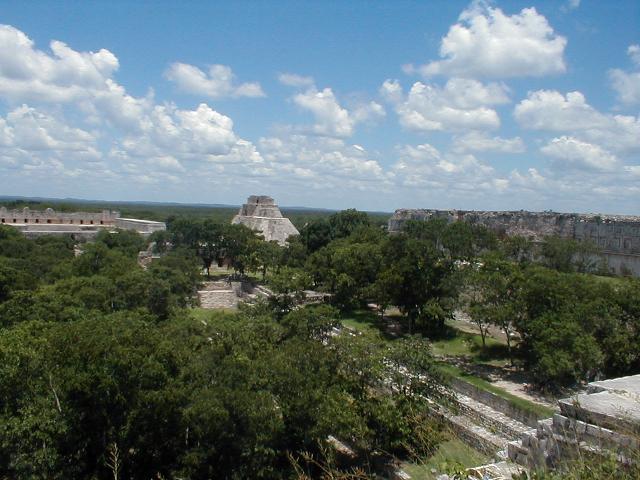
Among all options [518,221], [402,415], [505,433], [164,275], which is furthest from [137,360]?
[518,221]

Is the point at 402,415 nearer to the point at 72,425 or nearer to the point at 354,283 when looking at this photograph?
the point at 72,425

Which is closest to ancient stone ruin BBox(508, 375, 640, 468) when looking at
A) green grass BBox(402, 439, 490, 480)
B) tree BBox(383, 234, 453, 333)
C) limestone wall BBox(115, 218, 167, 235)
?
green grass BBox(402, 439, 490, 480)

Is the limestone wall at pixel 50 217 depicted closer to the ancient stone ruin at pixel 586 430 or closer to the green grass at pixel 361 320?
the green grass at pixel 361 320

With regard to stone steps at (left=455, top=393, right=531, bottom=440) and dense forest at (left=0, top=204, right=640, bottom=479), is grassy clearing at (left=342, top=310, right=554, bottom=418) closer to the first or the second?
stone steps at (left=455, top=393, right=531, bottom=440)

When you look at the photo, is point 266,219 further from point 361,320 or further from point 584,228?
point 584,228

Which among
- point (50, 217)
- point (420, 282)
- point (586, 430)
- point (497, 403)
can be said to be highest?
point (50, 217)

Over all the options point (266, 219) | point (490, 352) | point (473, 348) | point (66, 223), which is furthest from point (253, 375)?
point (66, 223)

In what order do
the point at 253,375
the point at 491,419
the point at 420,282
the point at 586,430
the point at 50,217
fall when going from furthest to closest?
the point at 50,217
the point at 420,282
the point at 491,419
the point at 253,375
the point at 586,430
